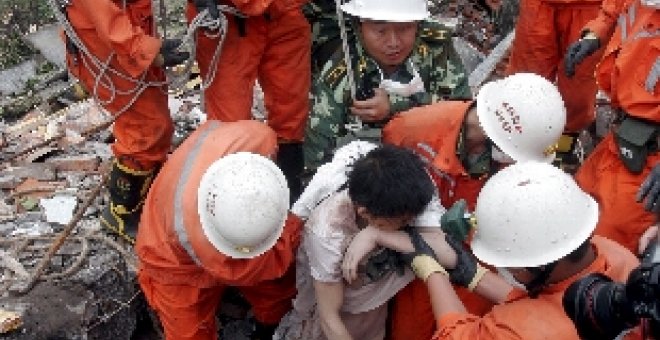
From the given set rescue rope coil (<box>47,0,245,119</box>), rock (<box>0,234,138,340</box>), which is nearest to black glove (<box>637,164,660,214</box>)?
rescue rope coil (<box>47,0,245,119</box>)

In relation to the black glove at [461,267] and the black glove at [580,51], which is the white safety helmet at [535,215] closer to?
the black glove at [461,267]

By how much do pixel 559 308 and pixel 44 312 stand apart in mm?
2632

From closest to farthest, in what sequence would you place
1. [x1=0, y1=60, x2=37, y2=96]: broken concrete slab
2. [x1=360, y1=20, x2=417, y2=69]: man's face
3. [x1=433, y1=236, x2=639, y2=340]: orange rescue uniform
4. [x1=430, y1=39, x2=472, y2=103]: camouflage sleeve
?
1. [x1=433, y1=236, x2=639, y2=340]: orange rescue uniform
2. [x1=360, y1=20, x2=417, y2=69]: man's face
3. [x1=430, y1=39, x2=472, y2=103]: camouflage sleeve
4. [x1=0, y1=60, x2=37, y2=96]: broken concrete slab

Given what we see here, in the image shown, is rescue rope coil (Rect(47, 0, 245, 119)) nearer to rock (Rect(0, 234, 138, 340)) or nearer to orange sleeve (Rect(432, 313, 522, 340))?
rock (Rect(0, 234, 138, 340))

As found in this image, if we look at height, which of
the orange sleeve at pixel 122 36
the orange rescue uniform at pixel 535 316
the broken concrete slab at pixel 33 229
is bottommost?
the broken concrete slab at pixel 33 229

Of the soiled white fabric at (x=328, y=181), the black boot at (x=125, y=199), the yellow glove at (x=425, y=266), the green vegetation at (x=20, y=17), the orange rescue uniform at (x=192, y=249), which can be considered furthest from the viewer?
the green vegetation at (x=20, y=17)

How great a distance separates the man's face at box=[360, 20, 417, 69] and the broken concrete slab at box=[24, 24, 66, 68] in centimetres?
492

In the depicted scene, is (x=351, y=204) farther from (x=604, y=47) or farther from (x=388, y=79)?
(x=604, y=47)

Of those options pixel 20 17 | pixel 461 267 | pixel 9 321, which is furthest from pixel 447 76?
pixel 20 17

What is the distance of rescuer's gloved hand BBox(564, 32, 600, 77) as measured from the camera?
4570 millimetres

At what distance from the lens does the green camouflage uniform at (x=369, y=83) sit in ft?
14.2

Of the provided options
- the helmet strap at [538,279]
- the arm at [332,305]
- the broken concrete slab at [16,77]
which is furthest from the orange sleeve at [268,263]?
the broken concrete slab at [16,77]

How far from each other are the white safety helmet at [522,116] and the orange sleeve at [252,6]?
130cm

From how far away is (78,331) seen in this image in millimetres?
4289
